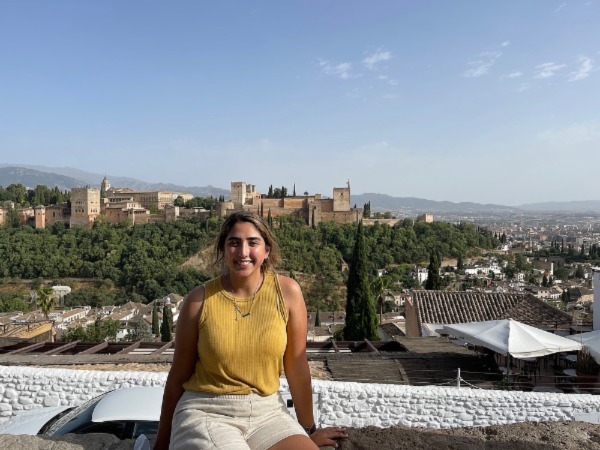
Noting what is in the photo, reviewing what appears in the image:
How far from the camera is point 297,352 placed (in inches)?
83.0

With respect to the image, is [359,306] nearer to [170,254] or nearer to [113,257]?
[170,254]

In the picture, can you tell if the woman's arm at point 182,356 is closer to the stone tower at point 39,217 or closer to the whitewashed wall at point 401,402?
the whitewashed wall at point 401,402

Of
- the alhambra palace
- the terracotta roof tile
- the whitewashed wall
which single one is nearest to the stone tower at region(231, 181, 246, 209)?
the alhambra palace

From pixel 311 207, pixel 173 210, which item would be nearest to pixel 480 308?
pixel 311 207

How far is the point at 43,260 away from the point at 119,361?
53.3 metres

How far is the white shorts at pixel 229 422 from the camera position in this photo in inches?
72.2

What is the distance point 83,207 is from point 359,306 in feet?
188

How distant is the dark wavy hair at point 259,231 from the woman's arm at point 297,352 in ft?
0.44

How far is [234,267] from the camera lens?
2031mm

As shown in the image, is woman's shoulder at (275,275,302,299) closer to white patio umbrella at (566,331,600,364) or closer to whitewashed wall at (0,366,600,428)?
whitewashed wall at (0,366,600,428)

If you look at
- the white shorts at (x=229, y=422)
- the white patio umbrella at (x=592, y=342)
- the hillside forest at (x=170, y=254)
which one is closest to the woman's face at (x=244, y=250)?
the white shorts at (x=229, y=422)

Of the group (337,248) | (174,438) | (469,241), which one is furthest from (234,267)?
(469,241)

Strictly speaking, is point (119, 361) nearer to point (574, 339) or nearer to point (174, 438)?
point (174, 438)

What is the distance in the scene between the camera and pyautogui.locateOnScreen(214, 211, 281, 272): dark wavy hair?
6.95ft
